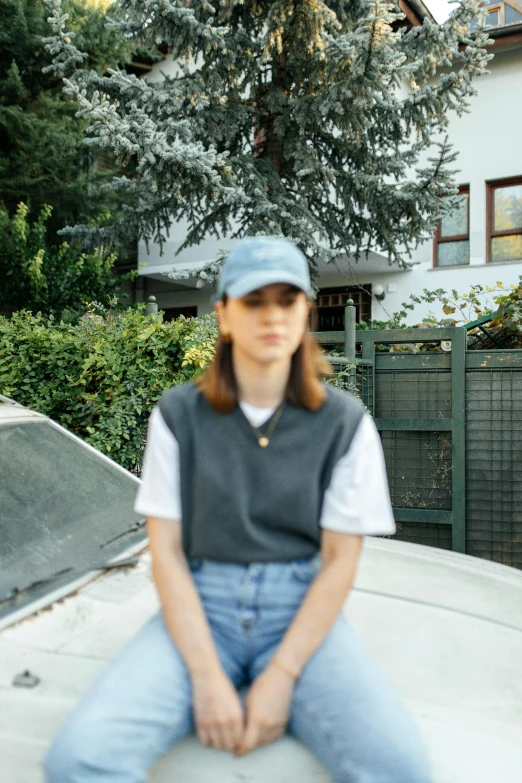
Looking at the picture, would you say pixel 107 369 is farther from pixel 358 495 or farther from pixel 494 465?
pixel 358 495

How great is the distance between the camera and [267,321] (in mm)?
1542

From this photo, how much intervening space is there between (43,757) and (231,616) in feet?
1.55

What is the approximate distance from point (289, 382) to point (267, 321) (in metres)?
0.19

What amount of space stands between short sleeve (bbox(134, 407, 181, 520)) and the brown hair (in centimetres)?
14

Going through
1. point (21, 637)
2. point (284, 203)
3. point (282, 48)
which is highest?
point (282, 48)

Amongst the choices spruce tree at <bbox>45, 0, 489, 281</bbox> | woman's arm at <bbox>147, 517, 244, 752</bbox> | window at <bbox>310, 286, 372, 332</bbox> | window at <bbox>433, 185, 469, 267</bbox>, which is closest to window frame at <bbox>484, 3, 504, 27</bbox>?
window at <bbox>433, 185, 469, 267</bbox>

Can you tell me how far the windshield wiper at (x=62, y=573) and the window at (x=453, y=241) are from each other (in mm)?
11227

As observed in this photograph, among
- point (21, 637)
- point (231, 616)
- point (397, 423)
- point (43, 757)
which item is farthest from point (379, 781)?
point (397, 423)

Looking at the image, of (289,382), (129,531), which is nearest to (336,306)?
(129,531)

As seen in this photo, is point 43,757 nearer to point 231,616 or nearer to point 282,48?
→ point 231,616

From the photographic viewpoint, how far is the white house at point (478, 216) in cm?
1152

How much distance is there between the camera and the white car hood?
1347mm

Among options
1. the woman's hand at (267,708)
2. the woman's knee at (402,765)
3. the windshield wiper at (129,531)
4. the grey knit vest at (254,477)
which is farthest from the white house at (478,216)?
the woman's knee at (402,765)

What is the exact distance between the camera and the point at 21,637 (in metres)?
1.72
